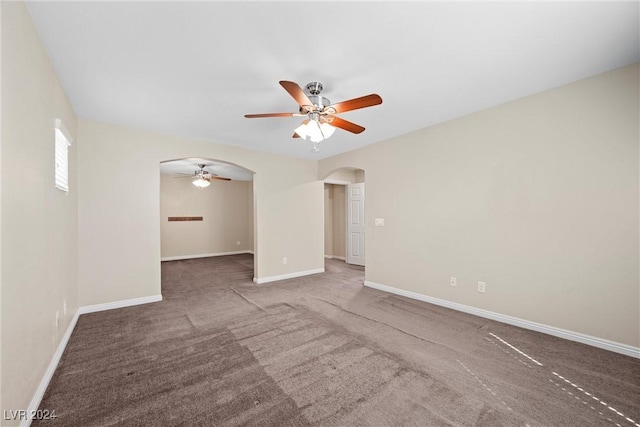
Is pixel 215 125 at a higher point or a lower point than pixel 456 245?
higher

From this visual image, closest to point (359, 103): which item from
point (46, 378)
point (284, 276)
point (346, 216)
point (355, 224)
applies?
point (46, 378)

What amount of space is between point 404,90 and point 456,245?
210 centimetres

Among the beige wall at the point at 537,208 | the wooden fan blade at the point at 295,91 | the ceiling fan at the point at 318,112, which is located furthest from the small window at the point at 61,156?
the beige wall at the point at 537,208

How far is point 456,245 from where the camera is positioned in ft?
11.2

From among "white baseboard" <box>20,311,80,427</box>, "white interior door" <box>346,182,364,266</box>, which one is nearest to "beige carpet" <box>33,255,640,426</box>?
"white baseboard" <box>20,311,80,427</box>

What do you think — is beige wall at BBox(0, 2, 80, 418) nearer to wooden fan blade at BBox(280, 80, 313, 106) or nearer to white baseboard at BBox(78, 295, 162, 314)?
white baseboard at BBox(78, 295, 162, 314)

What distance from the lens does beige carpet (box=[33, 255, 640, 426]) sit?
1.61m

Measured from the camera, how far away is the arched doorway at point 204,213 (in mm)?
7426

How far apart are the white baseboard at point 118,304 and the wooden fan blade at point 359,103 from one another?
3.73 m

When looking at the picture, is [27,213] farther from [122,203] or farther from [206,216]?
[206,216]

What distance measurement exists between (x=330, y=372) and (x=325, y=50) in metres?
2.52

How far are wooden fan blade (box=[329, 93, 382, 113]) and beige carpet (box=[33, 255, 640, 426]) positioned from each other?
2.20 metres

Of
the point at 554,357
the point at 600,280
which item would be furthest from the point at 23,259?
the point at 600,280

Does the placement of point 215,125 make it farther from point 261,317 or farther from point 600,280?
point 600,280
